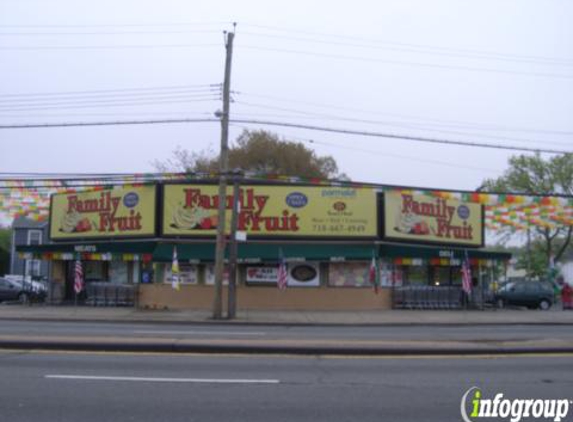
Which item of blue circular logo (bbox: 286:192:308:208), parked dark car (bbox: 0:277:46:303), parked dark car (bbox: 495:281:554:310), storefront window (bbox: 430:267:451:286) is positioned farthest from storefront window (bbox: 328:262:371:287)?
parked dark car (bbox: 0:277:46:303)

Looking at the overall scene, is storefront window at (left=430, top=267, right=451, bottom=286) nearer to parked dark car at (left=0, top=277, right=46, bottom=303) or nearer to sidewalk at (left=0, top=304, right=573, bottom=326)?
sidewalk at (left=0, top=304, right=573, bottom=326)

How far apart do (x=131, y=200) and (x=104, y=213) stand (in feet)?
5.32

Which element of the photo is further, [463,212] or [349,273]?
[463,212]

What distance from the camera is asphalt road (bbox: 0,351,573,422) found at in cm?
782

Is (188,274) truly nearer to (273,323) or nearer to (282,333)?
(273,323)

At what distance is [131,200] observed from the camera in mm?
30578

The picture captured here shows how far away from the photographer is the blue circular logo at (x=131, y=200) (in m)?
30.5

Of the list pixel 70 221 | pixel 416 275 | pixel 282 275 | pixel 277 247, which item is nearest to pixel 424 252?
pixel 416 275

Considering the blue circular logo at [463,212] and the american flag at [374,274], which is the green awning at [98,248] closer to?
the american flag at [374,274]

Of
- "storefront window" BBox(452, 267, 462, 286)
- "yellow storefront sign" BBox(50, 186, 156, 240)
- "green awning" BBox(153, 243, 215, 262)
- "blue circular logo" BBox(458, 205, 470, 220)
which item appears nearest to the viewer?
"green awning" BBox(153, 243, 215, 262)

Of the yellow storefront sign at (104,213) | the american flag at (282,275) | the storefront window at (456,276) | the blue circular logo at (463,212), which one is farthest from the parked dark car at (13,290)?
the blue circular logo at (463,212)

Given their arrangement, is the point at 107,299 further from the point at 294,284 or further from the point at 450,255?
the point at 450,255

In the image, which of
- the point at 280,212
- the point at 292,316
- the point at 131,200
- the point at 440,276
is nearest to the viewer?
the point at 292,316

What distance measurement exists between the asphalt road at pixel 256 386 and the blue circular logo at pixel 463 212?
19782 millimetres
